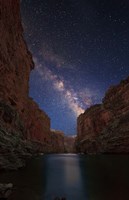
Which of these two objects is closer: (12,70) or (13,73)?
(12,70)

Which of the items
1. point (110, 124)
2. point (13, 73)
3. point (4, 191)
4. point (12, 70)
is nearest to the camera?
point (4, 191)

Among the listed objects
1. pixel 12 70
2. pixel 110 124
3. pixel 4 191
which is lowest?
pixel 4 191

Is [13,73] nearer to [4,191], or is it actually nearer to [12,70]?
[12,70]

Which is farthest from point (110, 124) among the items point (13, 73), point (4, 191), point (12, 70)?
point (4, 191)

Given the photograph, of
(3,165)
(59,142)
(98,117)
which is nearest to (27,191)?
(3,165)

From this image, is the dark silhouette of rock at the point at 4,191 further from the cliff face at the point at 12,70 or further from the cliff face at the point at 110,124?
the cliff face at the point at 110,124

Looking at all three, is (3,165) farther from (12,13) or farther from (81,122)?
(81,122)

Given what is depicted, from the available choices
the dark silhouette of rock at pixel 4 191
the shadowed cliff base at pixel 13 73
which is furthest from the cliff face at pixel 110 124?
the dark silhouette of rock at pixel 4 191

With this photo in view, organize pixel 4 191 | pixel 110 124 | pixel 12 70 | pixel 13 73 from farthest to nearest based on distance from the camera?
1. pixel 110 124
2. pixel 13 73
3. pixel 12 70
4. pixel 4 191

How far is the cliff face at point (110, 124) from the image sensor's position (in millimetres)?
67500

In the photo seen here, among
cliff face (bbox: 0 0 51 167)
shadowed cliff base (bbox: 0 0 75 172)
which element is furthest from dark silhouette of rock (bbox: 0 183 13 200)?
cliff face (bbox: 0 0 51 167)

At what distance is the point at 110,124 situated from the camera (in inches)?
3162

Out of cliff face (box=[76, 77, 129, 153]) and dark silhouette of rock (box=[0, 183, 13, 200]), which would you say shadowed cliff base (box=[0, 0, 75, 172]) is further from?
cliff face (box=[76, 77, 129, 153])

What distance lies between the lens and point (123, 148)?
63906mm
